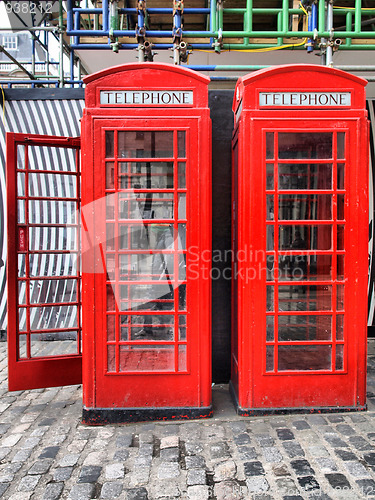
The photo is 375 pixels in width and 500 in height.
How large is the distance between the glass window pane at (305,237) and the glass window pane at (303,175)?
36 centimetres

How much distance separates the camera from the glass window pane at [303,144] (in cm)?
320

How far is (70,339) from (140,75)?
4212 mm

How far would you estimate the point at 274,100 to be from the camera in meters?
3.18

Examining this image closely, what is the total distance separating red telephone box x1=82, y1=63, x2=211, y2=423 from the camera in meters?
3.14

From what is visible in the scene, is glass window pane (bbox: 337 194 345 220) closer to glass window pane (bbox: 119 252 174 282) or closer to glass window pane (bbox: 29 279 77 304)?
glass window pane (bbox: 119 252 174 282)

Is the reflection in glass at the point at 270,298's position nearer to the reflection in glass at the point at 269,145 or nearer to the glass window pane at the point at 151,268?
the glass window pane at the point at 151,268

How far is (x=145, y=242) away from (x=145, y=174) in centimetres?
59

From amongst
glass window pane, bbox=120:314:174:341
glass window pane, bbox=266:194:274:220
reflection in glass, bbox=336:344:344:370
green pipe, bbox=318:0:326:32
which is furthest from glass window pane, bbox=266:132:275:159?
green pipe, bbox=318:0:326:32

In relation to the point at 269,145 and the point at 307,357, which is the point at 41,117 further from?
the point at 307,357

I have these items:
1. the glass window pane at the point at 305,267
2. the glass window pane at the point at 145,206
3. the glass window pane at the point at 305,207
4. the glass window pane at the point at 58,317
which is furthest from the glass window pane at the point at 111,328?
the glass window pane at the point at 58,317

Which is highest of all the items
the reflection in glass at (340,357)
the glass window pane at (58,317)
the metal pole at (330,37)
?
the metal pole at (330,37)

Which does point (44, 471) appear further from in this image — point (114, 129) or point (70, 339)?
point (70, 339)

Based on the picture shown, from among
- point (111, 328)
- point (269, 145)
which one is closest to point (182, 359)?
point (111, 328)

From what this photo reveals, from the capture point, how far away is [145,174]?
3.21m
